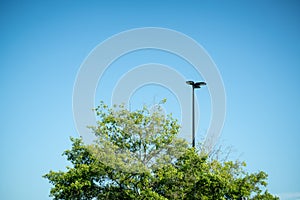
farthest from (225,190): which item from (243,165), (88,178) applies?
(88,178)

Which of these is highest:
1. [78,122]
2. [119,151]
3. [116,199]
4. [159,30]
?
[159,30]

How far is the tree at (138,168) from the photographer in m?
21.8

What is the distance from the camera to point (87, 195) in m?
22.6

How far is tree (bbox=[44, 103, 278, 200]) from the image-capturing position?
2181 centimetres

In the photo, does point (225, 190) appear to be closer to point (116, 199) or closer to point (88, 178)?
point (116, 199)

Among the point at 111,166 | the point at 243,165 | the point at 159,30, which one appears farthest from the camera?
the point at 243,165

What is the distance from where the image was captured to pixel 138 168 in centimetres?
2159

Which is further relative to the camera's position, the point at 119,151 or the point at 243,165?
the point at 243,165

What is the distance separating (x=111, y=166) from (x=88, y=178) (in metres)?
1.36

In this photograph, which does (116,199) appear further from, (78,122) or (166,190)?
(78,122)

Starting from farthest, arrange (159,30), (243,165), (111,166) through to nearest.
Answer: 1. (243,165)
2. (159,30)
3. (111,166)

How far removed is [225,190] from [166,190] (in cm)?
281

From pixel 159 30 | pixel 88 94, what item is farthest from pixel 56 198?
pixel 159 30

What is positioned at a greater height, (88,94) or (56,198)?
(88,94)
